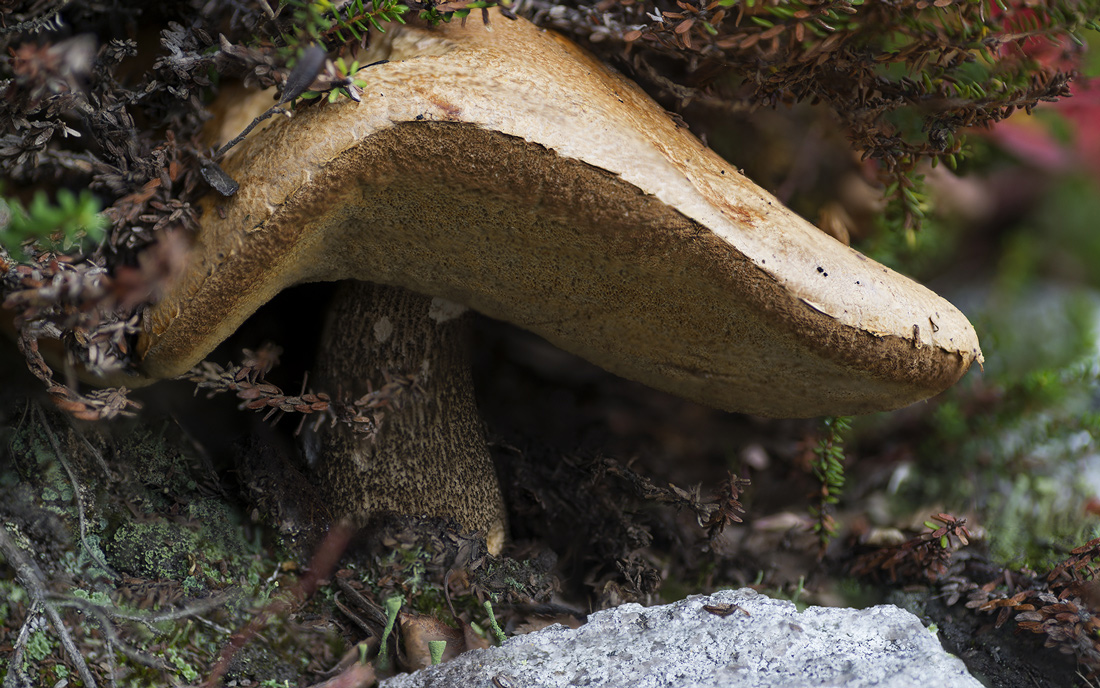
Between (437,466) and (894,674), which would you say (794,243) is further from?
(437,466)

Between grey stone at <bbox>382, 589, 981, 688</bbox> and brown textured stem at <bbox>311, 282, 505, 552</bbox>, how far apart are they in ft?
1.39

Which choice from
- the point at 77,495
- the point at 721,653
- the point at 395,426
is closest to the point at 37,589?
the point at 77,495

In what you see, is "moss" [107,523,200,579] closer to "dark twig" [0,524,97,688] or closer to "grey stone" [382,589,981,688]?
"dark twig" [0,524,97,688]

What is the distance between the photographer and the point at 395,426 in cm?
152

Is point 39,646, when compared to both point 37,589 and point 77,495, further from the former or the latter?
point 77,495

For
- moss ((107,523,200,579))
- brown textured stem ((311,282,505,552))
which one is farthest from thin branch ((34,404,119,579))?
brown textured stem ((311,282,505,552))

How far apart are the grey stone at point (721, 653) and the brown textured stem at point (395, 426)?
1.39ft

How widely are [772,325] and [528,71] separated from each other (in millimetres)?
501

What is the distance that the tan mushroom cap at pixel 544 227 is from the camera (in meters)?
0.94

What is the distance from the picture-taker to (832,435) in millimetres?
1675

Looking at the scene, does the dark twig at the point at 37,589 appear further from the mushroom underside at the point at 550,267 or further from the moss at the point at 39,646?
the mushroom underside at the point at 550,267

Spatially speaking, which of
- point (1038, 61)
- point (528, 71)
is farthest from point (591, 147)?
point (1038, 61)

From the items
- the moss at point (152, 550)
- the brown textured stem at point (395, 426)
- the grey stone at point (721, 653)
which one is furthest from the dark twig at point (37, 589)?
the brown textured stem at point (395, 426)

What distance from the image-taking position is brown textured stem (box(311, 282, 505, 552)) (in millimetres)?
1497
